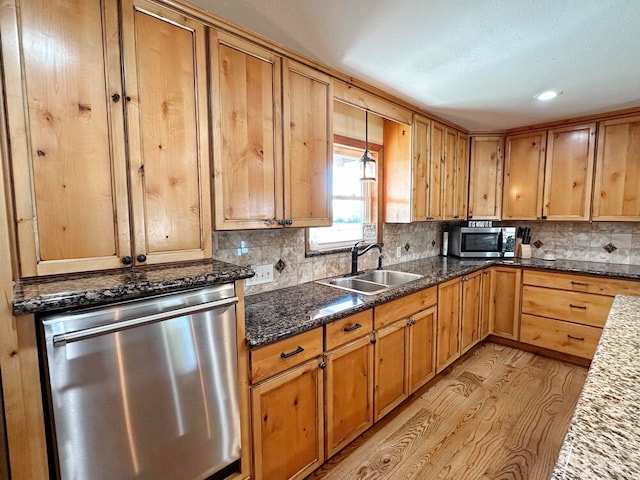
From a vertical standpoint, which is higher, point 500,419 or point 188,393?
point 188,393

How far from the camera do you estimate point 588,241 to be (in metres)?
3.33

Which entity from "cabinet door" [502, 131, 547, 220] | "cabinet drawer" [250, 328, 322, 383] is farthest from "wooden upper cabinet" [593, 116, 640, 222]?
"cabinet drawer" [250, 328, 322, 383]

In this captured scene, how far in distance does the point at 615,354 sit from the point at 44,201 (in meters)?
1.97

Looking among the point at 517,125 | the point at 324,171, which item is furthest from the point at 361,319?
the point at 517,125

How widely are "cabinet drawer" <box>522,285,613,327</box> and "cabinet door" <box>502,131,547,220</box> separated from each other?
2.71 feet

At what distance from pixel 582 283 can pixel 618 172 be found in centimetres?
110

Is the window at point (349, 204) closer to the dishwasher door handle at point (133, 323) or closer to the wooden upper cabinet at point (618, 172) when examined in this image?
the dishwasher door handle at point (133, 323)

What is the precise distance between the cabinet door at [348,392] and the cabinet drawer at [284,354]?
0.15 metres

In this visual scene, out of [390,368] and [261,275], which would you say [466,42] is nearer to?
[261,275]

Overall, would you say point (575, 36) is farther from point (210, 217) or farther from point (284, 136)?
point (210, 217)

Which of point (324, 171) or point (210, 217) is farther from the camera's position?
point (324, 171)

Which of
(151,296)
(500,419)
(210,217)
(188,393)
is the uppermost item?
(210,217)

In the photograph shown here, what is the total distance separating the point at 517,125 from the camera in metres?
3.32

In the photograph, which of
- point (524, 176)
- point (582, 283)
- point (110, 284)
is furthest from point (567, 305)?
point (110, 284)
